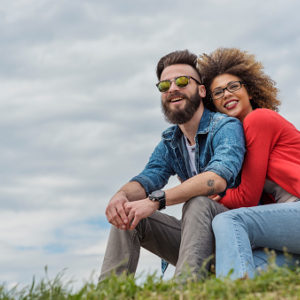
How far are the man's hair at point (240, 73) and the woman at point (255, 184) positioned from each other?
0.02 metres

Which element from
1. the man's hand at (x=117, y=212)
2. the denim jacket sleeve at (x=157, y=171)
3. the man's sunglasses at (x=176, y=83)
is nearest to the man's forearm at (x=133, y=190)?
the denim jacket sleeve at (x=157, y=171)

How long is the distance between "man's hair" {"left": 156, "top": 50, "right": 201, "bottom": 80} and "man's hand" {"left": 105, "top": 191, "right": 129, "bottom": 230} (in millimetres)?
2285

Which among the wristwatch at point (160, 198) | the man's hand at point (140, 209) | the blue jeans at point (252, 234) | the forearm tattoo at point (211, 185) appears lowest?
the blue jeans at point (252, 234)

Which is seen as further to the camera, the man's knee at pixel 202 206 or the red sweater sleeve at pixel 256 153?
the red sweater sleeve at pixel 256 153

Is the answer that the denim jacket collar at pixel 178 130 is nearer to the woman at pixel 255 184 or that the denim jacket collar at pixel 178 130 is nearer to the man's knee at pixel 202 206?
the woman at pixel 255 184

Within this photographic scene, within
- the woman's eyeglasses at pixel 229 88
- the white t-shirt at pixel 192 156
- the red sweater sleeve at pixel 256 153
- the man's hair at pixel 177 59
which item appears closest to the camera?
the red sweater sleeve at pixel 256 153

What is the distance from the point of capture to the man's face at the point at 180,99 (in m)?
6.84

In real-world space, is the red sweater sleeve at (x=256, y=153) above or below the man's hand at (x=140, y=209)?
above

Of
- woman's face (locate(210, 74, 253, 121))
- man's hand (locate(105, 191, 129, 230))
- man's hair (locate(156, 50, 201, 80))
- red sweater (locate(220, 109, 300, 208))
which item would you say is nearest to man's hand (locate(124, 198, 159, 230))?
man's hand (locate(105, 191, 129, 230))

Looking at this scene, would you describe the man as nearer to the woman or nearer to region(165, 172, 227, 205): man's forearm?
region(165, 172, 227, 205): man's forearm

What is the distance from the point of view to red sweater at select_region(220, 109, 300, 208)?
571 cm

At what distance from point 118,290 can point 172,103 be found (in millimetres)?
3327

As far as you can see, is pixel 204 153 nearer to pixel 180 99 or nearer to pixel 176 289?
pixel 180 99

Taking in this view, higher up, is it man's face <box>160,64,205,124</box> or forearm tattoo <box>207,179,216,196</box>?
man's face <box>160,64,205,124</box>
